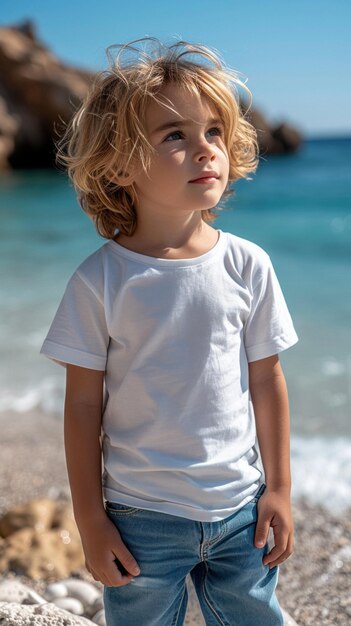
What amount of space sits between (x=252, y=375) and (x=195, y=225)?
360 millimetres

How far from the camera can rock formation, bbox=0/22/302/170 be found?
26672 millimetres

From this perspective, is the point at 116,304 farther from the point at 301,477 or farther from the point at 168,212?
the point at 301,477

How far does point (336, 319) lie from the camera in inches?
261

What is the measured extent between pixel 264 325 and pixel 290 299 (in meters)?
5.90

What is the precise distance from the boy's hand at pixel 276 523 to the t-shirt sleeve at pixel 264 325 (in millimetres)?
309

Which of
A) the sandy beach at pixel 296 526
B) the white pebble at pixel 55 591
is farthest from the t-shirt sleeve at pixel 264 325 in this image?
the white pebble at pixel 55 591

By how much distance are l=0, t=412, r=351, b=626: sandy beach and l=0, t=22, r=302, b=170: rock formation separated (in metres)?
23.1

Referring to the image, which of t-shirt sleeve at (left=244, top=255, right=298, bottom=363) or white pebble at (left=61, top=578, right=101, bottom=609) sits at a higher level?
t-shirt sleeve at (left=244, top=255, right=298, bottom=363)

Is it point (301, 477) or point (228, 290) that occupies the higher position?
point (228, 290)


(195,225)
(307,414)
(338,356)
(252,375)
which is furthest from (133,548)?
(338,356)

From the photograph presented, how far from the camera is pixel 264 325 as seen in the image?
5.54 ft

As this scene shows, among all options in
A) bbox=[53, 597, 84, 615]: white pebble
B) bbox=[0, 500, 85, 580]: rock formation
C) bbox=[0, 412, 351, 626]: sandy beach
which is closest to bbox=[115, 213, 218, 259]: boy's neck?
bbox=[0, 412, 351, 626]: sandy beach

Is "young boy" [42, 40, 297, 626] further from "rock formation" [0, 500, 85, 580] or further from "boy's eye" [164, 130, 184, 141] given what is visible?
"rock formation" [0, 500, 85, 580]

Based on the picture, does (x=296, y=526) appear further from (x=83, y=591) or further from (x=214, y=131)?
(x=214, y=131)
